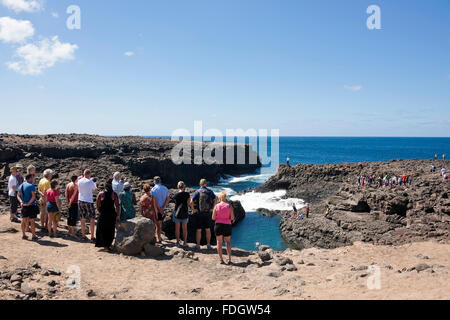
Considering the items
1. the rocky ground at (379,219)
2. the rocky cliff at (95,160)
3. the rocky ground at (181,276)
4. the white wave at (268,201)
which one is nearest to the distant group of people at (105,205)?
the rocky ground at (181,276)

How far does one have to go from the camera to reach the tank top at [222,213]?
8.34m

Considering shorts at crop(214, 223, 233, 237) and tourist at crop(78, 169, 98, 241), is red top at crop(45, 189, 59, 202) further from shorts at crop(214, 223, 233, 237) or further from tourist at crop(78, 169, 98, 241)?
shorts at crop(214, 223, 233, 237)

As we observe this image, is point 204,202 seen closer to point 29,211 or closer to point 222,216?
point 222,216

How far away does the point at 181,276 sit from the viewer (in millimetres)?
7688

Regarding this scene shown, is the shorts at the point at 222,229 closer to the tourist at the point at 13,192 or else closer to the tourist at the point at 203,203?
the tourist at the point at 203,203

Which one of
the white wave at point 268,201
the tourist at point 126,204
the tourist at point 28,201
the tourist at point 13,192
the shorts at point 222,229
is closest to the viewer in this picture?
the shorts at point 222,229

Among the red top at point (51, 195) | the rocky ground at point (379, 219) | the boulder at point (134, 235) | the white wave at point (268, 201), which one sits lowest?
the white wave at point (268, 201)

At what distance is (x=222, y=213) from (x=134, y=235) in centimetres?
271

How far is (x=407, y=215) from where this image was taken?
66.6ft

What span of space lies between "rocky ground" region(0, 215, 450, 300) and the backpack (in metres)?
1.40

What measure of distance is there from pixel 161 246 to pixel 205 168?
49991 millimetres

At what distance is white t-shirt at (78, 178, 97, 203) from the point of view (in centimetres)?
902

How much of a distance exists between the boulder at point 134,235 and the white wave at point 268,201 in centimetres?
2578
